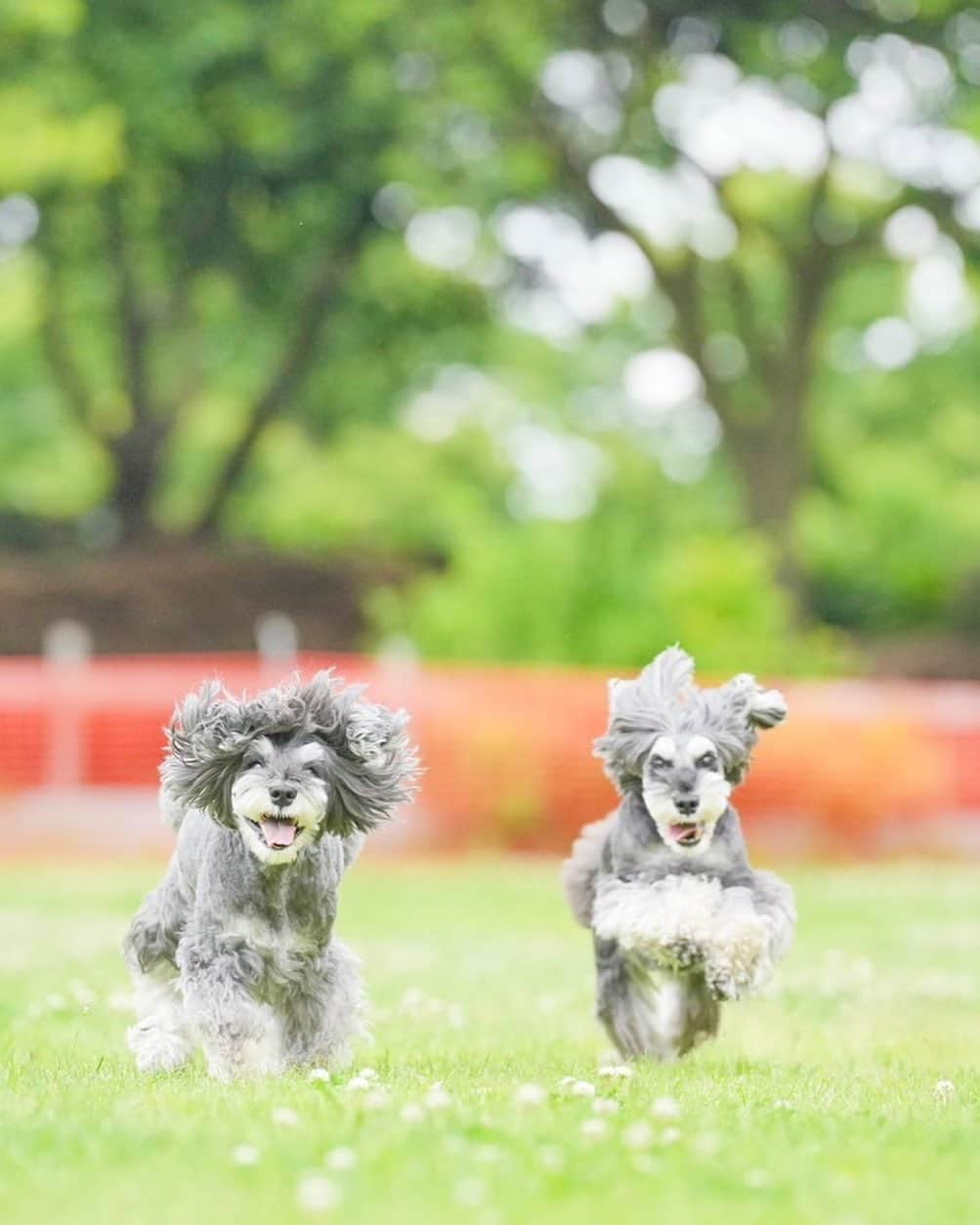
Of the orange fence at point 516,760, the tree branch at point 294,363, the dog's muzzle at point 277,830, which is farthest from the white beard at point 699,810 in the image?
the tree branch at point 294,363

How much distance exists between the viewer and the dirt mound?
1122 inches

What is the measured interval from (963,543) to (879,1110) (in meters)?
30.3

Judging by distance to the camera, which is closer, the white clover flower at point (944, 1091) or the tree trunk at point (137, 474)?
the white clover flower at point (944, 1091)

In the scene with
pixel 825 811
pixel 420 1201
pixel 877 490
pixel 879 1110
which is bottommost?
pixel 420 1201

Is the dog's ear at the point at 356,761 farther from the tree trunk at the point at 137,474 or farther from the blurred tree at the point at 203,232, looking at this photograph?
the tree trunk at the point at 137,474

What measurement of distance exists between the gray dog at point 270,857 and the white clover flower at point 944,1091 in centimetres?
178

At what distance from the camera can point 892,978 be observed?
32.7ft

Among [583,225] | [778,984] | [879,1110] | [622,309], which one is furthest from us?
[622,309]

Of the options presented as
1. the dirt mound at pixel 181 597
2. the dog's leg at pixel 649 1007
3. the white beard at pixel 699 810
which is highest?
the dirt mound at pixel 181 597

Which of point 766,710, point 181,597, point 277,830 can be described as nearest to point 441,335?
point 181,597

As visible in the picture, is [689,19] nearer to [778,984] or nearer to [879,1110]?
[778,984]

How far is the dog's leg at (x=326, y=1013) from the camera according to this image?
636 cm

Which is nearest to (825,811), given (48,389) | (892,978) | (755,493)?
(892,978)

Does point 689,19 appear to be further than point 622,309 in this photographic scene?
No
